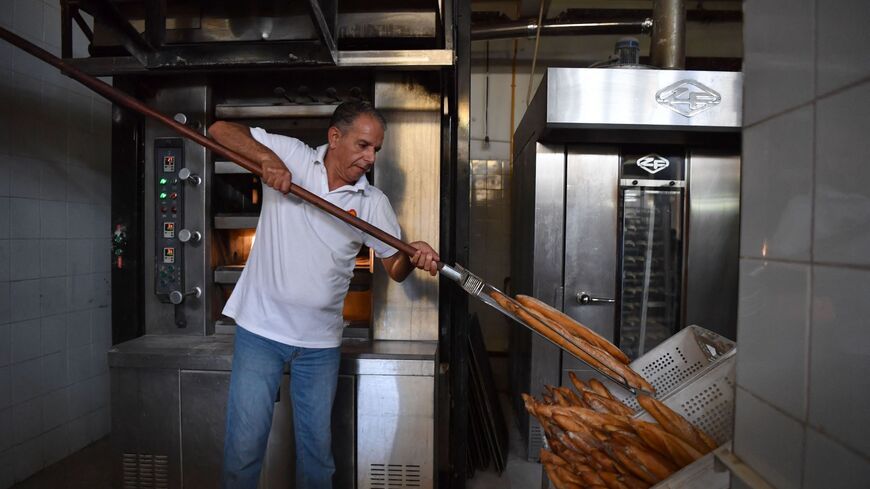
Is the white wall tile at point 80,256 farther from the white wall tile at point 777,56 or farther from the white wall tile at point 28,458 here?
the white wall tile at point 777,56

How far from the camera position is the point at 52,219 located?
107 inches

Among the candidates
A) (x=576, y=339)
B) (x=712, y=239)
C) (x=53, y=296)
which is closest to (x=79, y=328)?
(x=53, y=296)

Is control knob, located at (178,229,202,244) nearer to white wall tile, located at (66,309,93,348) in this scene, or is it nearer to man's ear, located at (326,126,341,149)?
man's ear, located at (326,126,341,149)

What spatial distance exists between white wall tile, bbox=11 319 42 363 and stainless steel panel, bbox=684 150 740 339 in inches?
157

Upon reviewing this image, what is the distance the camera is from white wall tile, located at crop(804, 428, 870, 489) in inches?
17.3

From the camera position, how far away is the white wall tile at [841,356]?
436 mm

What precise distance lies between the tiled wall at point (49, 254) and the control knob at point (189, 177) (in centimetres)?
108

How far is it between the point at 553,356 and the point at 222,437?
1904 mm

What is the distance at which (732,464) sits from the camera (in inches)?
24.3

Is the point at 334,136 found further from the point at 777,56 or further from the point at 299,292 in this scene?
the point at 777,56

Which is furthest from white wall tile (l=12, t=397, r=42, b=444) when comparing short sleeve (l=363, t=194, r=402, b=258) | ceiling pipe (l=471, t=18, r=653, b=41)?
ceiling pipe (l=471, t=18, r=653, b=41)

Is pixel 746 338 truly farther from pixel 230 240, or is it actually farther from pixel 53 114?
pixel 53 114

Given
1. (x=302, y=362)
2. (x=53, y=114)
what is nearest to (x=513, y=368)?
(x=302, y=362)

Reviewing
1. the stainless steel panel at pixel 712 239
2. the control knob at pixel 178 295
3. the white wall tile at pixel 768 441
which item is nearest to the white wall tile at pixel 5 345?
the control knob at pixel 178 295
